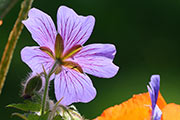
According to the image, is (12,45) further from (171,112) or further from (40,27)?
(171,112)

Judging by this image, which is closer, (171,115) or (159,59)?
(171,115)

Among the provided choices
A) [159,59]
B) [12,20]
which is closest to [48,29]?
[12,20]

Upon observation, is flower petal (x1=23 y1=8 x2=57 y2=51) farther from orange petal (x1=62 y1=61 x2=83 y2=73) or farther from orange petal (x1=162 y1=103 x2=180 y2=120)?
orange petal (x1=162 y1=103 x2=180 y2=120)

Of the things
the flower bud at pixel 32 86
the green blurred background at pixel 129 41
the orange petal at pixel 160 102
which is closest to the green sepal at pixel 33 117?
the flower bud at pixel 32 86

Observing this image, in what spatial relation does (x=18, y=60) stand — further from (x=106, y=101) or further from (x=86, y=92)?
(x=86, y=92)

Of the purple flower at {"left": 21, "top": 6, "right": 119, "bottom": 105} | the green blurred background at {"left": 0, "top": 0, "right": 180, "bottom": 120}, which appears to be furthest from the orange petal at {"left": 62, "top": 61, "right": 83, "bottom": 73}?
the green blurred background at {"left": 0, "top": 0, "right": 180, "bottom": 120}
